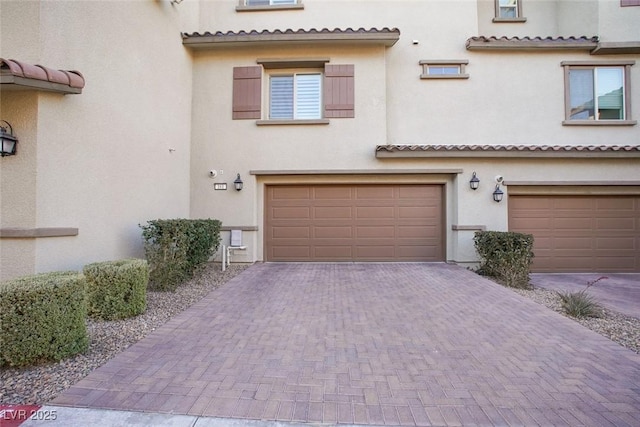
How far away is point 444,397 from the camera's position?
9.12ft

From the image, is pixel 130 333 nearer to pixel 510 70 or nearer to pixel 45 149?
pixel 45 149

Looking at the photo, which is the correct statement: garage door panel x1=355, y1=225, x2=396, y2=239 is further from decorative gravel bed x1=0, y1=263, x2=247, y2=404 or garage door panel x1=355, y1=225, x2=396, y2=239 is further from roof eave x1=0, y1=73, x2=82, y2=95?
roof eave x1=0, y1=73, x2=82, y2=95

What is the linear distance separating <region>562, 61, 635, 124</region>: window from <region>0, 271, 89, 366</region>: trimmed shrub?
472 inches

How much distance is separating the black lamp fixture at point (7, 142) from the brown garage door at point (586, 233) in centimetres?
1102

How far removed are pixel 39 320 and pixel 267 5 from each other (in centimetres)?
1003

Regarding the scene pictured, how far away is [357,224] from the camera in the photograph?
898cm

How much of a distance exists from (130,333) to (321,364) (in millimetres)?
2617

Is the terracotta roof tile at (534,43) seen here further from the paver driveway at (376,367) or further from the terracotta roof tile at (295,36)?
the paver driveway at (376,367)

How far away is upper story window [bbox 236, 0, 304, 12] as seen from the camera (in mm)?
9398

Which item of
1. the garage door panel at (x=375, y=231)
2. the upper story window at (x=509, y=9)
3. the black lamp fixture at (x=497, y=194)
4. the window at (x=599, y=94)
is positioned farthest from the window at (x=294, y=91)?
the window at (x=599, y=94)

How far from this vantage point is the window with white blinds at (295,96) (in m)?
9.02

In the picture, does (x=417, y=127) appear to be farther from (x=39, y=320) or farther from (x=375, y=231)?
(x=39, y=320)

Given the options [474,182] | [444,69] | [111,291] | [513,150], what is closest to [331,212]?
[474,182]

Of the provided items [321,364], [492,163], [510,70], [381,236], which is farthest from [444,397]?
[510,70]
